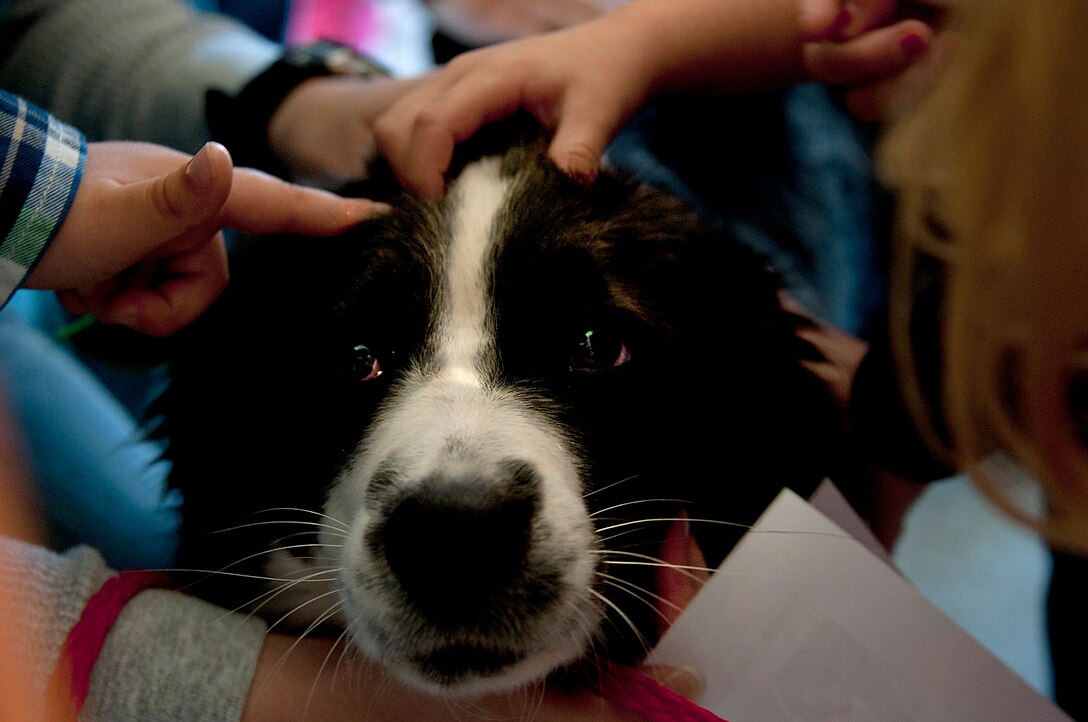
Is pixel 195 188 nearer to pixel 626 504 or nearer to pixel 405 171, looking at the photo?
pixel 405 171

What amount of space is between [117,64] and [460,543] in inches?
58.1

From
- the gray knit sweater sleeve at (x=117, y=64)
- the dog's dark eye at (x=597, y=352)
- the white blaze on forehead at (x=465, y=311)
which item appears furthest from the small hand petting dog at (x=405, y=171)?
the gray knit sweater sleeve at (x=117, y=64)

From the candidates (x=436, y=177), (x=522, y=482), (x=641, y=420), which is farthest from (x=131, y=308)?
(x=641, y=420)

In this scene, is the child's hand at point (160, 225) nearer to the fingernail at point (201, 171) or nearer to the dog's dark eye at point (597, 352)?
the fingernail at point (201, 171)

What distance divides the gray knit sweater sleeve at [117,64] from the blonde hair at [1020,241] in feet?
4.23

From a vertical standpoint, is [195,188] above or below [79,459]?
above

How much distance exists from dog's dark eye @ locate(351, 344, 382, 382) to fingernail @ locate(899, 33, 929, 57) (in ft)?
2.84

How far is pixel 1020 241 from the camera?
81 centimetres

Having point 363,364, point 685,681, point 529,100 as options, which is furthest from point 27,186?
point 685,681

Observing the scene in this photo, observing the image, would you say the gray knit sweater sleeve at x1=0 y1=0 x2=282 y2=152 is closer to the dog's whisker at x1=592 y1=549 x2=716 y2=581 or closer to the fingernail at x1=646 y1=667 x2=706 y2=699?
the dog's whisker at x1=592 y1=549 x2=716 y2=581

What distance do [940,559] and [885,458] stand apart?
57 centimetres

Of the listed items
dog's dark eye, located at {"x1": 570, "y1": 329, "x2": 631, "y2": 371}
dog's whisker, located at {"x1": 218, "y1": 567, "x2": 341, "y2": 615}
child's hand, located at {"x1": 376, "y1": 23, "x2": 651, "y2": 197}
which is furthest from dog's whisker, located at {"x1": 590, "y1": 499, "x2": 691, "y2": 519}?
child's hand, located at {"x1": 376, "y1": 23, "x2": 651, "y2": 197}

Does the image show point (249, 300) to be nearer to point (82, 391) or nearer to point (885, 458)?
point (82, 391)

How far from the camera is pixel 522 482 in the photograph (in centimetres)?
78
